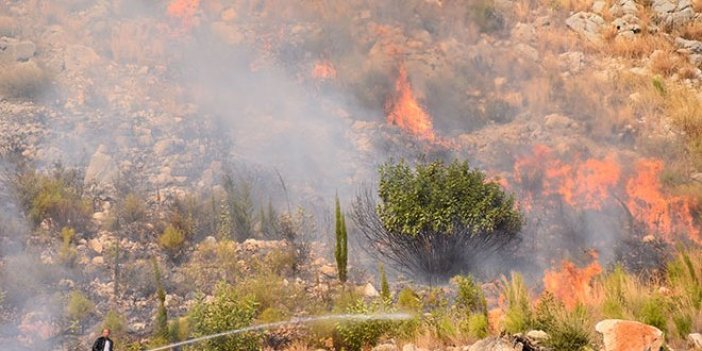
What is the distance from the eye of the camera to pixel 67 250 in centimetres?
1027

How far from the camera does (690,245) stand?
1038cm

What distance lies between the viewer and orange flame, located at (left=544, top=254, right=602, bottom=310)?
9.75m

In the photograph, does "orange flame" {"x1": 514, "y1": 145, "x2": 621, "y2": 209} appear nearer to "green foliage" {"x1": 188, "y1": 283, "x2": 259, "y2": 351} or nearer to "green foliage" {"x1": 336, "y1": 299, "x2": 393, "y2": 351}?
"green foliage" {"x1": 336, "y1": 299, "x2": 393, "y2": 351}

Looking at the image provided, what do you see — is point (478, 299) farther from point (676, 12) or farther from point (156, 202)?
point (676, 12)

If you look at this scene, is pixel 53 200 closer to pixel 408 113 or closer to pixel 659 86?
pixel 408 113

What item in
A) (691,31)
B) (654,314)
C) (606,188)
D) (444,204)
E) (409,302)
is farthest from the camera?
(691,31)

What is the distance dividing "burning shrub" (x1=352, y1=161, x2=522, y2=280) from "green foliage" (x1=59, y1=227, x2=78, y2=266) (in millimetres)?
5174

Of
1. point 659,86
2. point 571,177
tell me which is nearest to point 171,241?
point 571,177

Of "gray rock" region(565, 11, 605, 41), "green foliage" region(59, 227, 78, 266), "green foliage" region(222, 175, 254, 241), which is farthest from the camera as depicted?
"gray rock" region(565, 11, 605, 41)

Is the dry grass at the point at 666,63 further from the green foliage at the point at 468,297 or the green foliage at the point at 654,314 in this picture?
the green foliage at the point at 654,314

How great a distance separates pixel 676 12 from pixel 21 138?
1619 cm

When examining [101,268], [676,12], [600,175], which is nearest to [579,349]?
[600,175]

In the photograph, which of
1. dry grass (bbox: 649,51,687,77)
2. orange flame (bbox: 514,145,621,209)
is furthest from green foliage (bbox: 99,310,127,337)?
dry grass (bbox: 649,51,687,77)

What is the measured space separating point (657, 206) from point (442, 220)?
14.2 ft
